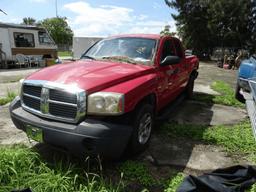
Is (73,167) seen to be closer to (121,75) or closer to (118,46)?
(121,75)

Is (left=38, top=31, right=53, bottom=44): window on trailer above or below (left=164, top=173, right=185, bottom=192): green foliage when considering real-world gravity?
above

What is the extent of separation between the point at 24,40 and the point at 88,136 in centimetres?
1687

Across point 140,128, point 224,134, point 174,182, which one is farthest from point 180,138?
point 174,182

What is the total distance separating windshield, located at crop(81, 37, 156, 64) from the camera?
4.20 meters

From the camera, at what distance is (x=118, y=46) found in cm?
454

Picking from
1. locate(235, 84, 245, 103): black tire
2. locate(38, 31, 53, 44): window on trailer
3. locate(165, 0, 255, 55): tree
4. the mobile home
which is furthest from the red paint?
locate(165, 0, 255, 55): tree

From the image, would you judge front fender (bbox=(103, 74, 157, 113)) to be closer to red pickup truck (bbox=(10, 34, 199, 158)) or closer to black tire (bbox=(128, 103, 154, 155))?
red pickup truck (bbox=(10, 34, 199, 158))

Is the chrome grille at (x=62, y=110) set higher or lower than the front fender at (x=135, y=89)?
lower

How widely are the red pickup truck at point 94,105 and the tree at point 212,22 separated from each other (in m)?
24.7

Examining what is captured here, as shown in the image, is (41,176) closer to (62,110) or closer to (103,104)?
(62,110)

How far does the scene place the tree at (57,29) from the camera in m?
61.1

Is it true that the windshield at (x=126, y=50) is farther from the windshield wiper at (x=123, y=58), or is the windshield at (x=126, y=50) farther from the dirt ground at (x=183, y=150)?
the dirt ground at (x=183, y=150)

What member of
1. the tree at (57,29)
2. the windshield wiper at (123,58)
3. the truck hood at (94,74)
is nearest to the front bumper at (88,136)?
the truck hood at (94,74)

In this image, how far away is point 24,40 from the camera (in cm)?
1764
